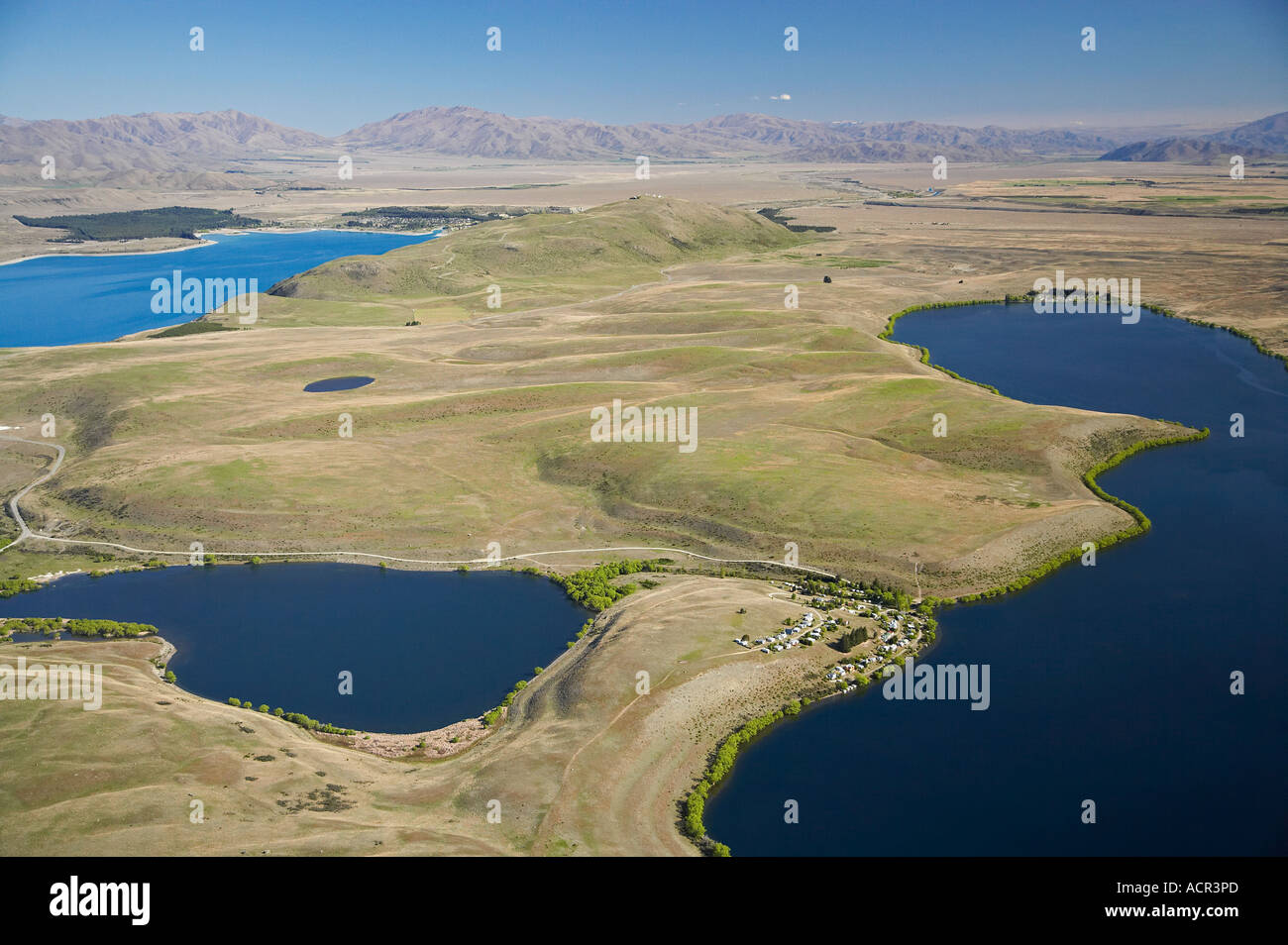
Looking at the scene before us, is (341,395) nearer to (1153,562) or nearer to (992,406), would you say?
(992,406)

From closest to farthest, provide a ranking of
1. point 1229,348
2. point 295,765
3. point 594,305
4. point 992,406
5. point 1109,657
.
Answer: point 295,765, point 1109,657, point 992,406, point 1229,348, point 594,305

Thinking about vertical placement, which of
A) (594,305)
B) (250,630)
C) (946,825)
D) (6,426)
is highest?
(594,305)

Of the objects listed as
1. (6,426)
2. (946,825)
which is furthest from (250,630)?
(6,426)

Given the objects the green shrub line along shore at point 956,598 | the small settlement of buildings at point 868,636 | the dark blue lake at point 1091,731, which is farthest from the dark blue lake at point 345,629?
the dark blue lake at point 1091,731

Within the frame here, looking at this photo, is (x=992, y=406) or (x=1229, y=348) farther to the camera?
(x=1229, y=348)

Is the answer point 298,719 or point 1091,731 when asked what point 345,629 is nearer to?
point 298,719

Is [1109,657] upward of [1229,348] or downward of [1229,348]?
downward

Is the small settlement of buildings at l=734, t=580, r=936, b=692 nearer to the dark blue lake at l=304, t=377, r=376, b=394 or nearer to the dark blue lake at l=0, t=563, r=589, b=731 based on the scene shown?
the dark blue lake at l=0, t=563, r=589, b=731

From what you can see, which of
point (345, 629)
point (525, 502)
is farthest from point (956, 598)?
point (345, 629)
